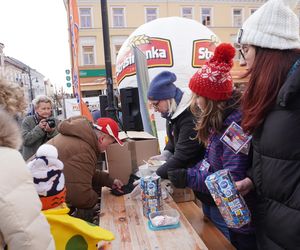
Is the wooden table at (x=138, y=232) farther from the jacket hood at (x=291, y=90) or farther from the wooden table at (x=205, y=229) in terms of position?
the jacket hood at (x=291, y=90)

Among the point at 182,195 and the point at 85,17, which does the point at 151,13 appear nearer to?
the point at 85,17

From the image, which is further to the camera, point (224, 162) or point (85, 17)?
point (85, 17)

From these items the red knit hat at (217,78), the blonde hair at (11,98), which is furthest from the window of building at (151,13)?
the blonde hair at (11,98)

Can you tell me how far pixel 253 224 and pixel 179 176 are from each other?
0.51m

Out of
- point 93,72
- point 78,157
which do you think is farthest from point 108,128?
point 93,72

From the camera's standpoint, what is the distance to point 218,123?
1604 millimetres

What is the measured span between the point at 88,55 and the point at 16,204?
73.1 ft

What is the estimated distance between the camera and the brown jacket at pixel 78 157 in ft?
6.86

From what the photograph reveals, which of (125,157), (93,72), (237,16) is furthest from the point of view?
(237,16)

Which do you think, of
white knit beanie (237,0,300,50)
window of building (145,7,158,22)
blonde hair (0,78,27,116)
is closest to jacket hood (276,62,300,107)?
white knit beanie (237,0,300,50)

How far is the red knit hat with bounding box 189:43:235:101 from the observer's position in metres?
1.66

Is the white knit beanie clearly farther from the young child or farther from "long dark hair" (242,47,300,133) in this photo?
the young child

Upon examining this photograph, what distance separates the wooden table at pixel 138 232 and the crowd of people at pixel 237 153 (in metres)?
0.24

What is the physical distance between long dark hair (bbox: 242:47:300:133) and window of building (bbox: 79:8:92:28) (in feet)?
73.2
